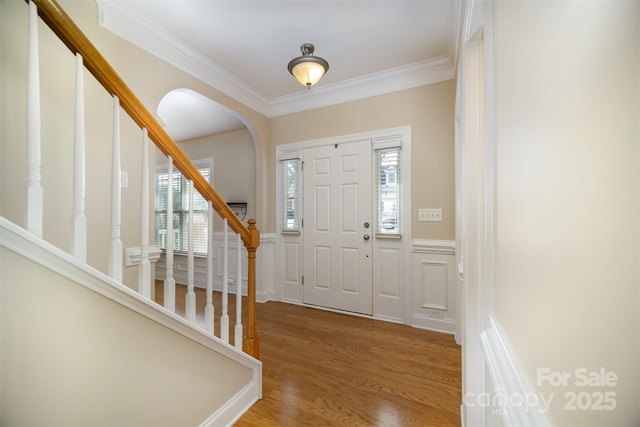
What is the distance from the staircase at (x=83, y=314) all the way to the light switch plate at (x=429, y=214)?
6.47ft

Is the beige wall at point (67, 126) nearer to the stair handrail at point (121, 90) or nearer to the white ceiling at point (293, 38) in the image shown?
the white ceiling at point (293, 38)

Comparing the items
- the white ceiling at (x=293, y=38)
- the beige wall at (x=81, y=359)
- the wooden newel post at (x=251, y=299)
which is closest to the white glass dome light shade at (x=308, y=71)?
the white ceiling at (x=293, y=38)

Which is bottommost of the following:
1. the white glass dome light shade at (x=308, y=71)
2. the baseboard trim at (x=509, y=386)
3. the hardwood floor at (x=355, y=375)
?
the hardwood floor at (x=355, y=375)

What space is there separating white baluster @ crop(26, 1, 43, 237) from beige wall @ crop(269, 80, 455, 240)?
102 inches

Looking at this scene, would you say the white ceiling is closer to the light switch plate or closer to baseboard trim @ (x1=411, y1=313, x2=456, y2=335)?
the light switch plate

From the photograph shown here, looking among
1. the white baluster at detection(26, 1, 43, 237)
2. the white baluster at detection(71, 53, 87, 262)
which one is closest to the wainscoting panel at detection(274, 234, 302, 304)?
the white baluster at detection(71, 53, 87, 262)

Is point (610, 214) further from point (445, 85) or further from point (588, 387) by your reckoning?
point (445, 85)

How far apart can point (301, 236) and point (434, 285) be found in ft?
5.44

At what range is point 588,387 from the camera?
0.31 meters

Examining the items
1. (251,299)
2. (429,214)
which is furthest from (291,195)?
(251,299)

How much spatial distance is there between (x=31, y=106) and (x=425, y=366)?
8.52 ft

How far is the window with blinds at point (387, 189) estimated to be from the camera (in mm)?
2801

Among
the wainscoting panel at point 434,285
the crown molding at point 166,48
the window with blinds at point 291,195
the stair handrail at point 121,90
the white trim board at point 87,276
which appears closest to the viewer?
the white trim board at point 87,276

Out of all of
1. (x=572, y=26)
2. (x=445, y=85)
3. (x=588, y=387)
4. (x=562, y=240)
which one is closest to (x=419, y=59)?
(x=445, y=85)
